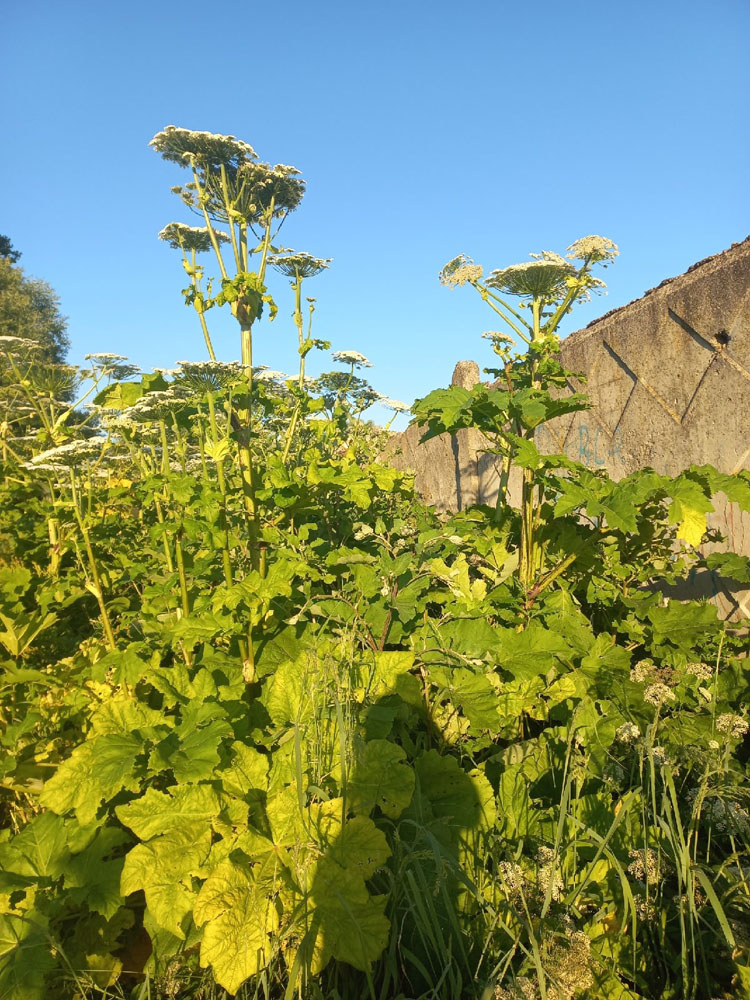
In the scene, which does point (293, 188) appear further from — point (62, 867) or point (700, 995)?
point (700, 995)

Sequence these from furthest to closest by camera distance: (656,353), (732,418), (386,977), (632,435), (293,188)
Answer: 1. (632,435)
2. (656,353)
3. (732,418)
4. (293,188)
5. (386,977)

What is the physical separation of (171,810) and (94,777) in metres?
0.26

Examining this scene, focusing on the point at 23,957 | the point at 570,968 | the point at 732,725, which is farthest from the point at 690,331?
the point at 23,957

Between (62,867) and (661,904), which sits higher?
(62,867)

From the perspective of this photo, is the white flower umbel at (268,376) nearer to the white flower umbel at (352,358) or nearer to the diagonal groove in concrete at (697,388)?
the white flower umbel at (352,358)

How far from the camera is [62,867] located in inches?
66.0

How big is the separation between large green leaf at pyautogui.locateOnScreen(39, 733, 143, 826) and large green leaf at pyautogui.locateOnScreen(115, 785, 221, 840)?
0.06 m

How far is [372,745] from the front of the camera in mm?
1710

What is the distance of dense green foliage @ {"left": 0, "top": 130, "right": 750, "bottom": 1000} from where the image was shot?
4.92 ft

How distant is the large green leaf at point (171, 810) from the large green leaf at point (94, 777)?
58 millimetres

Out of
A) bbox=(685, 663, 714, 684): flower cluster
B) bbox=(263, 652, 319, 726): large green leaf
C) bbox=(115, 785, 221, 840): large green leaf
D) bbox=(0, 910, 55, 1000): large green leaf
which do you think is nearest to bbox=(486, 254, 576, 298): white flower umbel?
bbox=(685, 663, 714, 684): flower cluster

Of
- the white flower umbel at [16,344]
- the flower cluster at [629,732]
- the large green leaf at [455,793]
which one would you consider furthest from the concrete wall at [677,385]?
the white flower umbel at [16,344]

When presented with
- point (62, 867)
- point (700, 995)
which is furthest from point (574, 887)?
point (62, 867)

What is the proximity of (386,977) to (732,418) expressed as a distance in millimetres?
3096
